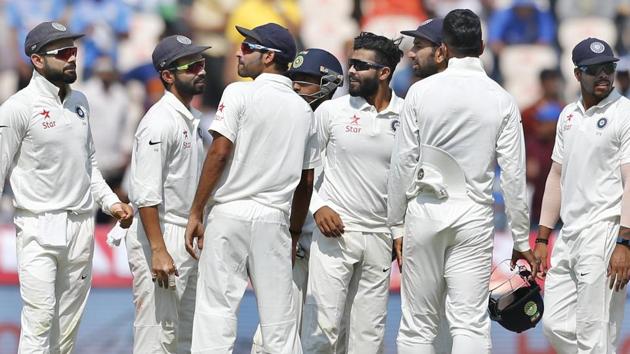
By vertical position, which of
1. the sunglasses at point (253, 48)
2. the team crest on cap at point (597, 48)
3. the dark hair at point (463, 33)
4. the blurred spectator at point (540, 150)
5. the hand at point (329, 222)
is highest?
the dark hair at point (463, 33)

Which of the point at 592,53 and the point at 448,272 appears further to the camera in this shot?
the point at 592,53

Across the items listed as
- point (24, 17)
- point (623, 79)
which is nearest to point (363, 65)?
point (623, 79)

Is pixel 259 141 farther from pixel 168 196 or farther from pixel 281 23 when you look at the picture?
pixel 281 23

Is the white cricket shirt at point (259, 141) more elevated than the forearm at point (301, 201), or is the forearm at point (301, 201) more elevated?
the white cricket shirt at point (259, 141)

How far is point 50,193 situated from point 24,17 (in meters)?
6.40

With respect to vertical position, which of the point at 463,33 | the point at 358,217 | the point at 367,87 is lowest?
the point at 358,217

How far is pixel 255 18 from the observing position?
13039mm

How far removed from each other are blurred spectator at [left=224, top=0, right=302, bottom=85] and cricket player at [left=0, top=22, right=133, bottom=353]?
224 inches

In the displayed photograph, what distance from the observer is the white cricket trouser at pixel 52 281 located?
713 cm

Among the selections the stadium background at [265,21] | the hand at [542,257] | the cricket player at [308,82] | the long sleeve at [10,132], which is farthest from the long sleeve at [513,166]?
the stadium background at [265,21]

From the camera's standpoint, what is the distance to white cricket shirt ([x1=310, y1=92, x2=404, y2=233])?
7.75 metres

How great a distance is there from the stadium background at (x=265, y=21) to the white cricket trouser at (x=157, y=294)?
537 centimetres

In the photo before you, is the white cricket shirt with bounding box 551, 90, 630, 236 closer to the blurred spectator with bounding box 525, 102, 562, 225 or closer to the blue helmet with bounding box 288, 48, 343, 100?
the blue helmet with bounding box 288, 48, 343, 100

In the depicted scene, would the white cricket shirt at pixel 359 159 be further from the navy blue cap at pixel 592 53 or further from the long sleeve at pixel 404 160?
the navy blue cap at pixel 592 53
